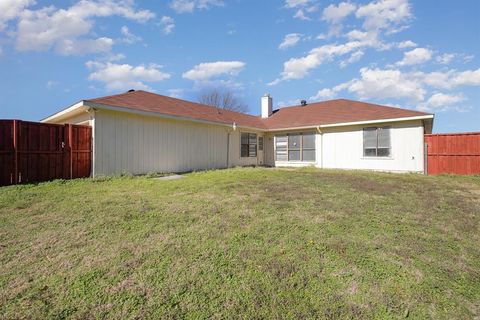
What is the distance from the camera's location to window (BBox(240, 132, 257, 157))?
54.5ft

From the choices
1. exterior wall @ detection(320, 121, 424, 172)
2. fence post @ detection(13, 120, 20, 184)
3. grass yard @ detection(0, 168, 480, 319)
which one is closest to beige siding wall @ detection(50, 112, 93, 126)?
fence post @ detection(13, 120, 20, 184)

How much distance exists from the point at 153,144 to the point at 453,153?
41.1ft

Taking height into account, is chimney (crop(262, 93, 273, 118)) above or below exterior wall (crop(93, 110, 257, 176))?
above

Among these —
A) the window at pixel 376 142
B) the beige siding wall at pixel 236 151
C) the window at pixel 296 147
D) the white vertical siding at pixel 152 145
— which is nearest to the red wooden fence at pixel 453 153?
the window at pixel 376 142

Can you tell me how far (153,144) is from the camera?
11398 millimetres

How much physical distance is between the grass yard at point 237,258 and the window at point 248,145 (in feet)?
33.8

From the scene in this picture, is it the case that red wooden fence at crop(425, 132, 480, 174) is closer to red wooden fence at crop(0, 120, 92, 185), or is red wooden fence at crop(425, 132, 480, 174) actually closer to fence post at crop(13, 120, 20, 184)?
red wooden fence at crop(0, 120, 92, 185)

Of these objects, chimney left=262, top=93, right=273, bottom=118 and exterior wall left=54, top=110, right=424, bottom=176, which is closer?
exterior wall left=54, top=110, right=424, bottom=176

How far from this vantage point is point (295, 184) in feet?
27.2

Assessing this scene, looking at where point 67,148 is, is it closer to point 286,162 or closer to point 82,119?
point 82,119

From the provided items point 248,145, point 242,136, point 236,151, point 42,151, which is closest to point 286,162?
point 248,145

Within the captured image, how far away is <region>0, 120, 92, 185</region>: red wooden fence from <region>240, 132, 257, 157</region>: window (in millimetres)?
8697

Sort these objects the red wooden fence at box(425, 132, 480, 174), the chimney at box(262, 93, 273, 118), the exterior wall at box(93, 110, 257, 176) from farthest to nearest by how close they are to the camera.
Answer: the chimney at box(262, 93, 273, 118)
the red wooden fence at box(425, 132, 480, 174)
the exterior wall at box(93, 110, 257, 176)

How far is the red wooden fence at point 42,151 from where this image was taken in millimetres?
7918
